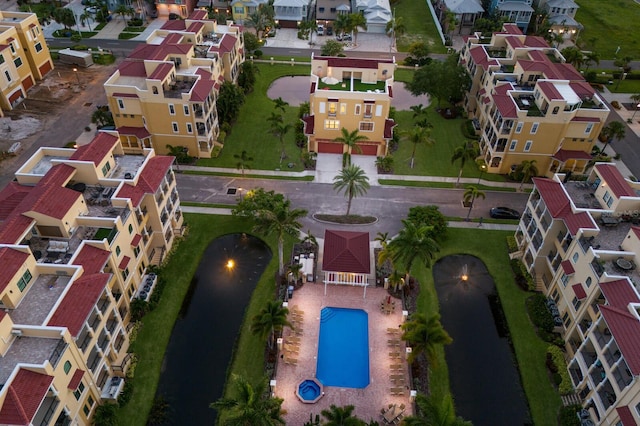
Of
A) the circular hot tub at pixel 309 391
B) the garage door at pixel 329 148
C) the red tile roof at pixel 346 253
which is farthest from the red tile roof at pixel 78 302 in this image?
the garage door at pixel 329 148

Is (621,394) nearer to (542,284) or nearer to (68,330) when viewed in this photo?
(542,284)

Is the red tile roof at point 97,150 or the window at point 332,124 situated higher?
the red tile roof at point 97,150

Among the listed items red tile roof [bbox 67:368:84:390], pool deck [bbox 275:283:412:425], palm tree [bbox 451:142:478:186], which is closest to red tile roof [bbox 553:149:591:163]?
palm tree [bbox 451:142:478:186]

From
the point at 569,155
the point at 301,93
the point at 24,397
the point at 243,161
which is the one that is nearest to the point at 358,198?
the point at 243,161

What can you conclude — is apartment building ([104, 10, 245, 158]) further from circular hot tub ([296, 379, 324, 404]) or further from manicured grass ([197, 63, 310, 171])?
circular hot tub ([296, 379, 324, 404])

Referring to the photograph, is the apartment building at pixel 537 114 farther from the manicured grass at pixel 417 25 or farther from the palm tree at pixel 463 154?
the manicured grass at pixel 417 25

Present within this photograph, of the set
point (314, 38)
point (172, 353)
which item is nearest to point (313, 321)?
point (172, 353)
